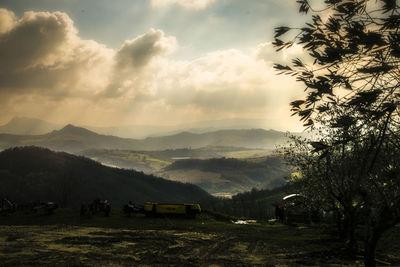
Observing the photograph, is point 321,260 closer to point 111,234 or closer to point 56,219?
point 111,234

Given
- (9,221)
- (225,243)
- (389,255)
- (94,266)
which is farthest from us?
(9,221)

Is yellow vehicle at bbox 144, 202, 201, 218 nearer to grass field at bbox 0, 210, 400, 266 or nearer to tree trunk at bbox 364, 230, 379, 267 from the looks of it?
grass field at bbox 0, 210, 400, 266

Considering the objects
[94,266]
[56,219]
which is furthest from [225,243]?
[56,219]

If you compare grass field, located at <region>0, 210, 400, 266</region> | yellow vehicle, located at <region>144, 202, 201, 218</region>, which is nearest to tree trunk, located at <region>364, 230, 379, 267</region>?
grass field, located at <region>0, 210, 400, 266</region>

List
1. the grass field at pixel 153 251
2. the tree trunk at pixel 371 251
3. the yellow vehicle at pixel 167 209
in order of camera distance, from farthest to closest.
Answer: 1. the yellow vehicle at pixel 167 209
2. the grass field at pixel 153 251
3. the tree trunk at pixel 371 251

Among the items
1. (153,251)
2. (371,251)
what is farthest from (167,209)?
(371,251)

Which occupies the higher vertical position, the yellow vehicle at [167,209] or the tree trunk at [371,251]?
the tree trunk at [371,251]

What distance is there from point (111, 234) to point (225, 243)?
40.9 feet

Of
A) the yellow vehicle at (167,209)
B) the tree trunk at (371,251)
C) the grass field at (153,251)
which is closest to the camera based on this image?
the tree trunk at (371,251)

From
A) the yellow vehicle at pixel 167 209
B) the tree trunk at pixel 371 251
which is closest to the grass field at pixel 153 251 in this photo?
the tree trunk at pixel 371 251

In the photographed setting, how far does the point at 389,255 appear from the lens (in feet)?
89.5

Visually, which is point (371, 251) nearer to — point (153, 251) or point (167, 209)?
point (153, 251)

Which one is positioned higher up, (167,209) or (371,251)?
(371,251)

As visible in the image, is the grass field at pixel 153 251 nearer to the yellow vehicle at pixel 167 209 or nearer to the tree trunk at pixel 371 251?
the tree trunk at pixel 371 251
